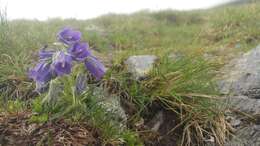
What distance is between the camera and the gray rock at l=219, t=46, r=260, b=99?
4.29 metres

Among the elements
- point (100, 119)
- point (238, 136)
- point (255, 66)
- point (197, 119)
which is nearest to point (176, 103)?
point (197, 119)

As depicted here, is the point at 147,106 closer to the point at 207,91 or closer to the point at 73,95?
the point at 207,91

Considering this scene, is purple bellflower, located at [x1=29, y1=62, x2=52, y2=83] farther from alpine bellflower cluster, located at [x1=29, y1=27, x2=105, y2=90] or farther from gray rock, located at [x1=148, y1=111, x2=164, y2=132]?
gray rock, located at [x1=148, y1=111, x2=164, y2=132]

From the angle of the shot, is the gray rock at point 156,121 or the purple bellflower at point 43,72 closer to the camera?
the purple bellflower at point 43,72

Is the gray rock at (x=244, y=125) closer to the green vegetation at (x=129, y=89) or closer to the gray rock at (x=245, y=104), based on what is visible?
the gray rock at (x=245, y=104)

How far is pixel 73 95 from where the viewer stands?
10.7ft

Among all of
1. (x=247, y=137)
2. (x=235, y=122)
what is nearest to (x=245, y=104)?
(x=235, y=122)

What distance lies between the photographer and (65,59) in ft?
9.76

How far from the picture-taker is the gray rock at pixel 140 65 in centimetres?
431

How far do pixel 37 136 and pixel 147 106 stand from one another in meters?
1.24

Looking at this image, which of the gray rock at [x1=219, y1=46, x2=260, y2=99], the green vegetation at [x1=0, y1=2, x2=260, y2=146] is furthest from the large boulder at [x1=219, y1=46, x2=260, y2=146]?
the green vegetation at [x1=0, y1=2, x2=260, y2=146]

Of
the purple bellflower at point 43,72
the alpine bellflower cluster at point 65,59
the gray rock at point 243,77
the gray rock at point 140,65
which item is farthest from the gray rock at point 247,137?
the purple bellflower at point 43,72

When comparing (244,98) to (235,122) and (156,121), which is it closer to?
(235,122)

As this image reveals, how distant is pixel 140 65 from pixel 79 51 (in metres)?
1.50
